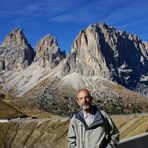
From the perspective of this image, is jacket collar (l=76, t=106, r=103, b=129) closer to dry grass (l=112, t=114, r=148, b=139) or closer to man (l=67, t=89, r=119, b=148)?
man (l=67, t=89, r=119, b=148)

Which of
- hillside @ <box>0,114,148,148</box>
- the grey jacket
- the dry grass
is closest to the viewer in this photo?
the grey jacket

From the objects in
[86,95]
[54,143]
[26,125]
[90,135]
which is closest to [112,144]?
[90,135]

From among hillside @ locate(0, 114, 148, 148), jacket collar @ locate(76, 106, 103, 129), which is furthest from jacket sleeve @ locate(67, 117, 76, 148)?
hillside @ locate(0, 114, 148, 148)

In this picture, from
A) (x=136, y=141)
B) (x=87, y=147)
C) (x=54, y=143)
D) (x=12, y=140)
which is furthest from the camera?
(x=12, y=140)

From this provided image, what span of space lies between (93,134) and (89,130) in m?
0.09

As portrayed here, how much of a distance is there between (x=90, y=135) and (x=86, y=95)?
0.63 meters

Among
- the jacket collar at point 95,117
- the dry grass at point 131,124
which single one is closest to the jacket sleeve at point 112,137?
the jacket collar at point 95,117

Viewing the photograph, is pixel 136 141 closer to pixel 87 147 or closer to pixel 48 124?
pixel 87 147

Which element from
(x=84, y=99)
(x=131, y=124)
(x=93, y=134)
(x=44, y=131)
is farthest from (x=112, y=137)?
(x=44, y=131)

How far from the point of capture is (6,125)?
30609 millimetres

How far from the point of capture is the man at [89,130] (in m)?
7.22

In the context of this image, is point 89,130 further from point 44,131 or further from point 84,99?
point 44,131

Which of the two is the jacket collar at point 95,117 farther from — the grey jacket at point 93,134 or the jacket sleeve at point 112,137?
the jacket sleeve at point 112,137

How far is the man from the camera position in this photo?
284 inches
